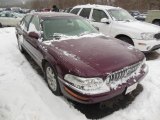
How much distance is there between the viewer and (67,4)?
4603cm

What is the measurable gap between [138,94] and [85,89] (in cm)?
154

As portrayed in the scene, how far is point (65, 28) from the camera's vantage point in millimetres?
4953

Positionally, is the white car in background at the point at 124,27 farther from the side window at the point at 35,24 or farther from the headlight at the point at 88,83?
the headlight at the point at 88,83

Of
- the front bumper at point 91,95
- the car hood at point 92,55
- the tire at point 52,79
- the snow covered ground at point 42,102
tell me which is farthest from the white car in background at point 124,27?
the tire at point 52,79

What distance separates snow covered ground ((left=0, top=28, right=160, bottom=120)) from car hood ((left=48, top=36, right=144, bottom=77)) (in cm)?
77

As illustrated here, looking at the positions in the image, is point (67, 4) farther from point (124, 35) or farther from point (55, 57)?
point (55, 57)

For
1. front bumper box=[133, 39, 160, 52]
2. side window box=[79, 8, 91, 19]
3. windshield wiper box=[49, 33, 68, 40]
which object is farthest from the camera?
side window box=[79, 8, 91, 19]

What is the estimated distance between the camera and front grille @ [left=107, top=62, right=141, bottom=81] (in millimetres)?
3439

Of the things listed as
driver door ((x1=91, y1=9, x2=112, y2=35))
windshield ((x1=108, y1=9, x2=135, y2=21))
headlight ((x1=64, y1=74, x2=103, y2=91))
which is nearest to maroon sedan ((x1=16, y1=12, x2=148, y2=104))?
headlight ((x1=64, y1=74, x2=103, y2=91))

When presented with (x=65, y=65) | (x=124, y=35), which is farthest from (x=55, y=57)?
(x=124, y=35)

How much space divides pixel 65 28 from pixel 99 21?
10.3 ft

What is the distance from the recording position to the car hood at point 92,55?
3.39m

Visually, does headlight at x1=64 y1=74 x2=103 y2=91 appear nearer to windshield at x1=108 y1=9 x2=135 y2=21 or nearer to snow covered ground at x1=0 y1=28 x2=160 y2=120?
snow covered ground at x1=0 y1=28 x2=160 y2=120

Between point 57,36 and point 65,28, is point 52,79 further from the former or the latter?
point 65,28
